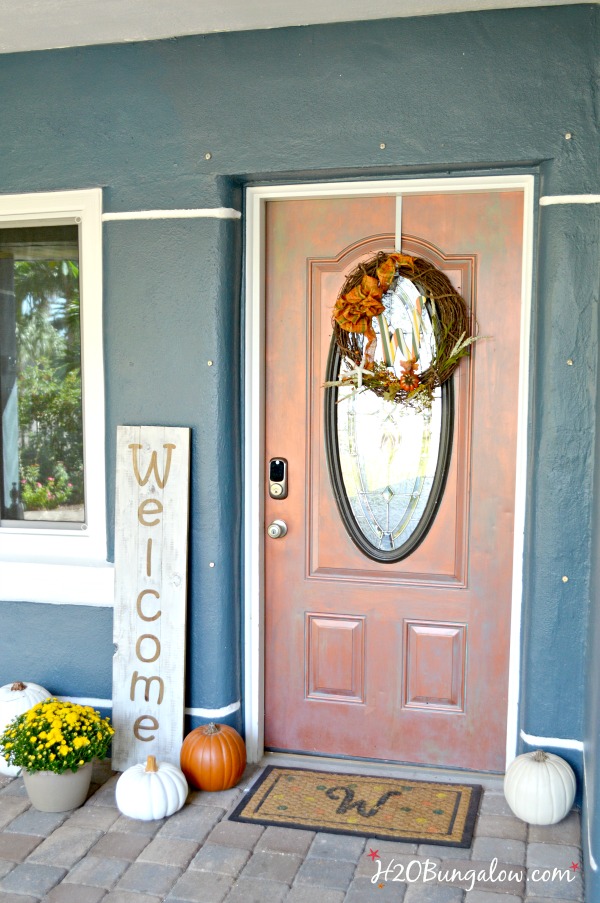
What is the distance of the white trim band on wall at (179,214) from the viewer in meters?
3.14

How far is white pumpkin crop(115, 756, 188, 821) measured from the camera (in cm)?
290

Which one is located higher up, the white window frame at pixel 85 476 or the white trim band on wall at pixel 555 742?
the white window frame at pixel 85 476

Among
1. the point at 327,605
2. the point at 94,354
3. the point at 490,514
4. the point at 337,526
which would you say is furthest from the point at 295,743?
the point at 94,354

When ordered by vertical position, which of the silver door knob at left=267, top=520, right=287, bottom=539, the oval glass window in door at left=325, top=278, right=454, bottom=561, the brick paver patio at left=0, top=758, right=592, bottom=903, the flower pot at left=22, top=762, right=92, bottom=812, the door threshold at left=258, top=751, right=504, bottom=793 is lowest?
the brick paver patio at left=0, top=758, right=592, bottom=903

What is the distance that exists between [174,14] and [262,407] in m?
1.43

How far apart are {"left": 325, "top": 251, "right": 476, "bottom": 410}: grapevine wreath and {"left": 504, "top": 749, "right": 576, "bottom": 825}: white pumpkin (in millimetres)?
1323

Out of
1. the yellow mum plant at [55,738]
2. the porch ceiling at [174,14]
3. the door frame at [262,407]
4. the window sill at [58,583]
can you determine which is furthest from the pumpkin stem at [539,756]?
the porch ceiling at [174,14]

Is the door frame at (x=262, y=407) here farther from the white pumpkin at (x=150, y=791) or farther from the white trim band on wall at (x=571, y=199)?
the white pumpkin at (x=150, y=791)

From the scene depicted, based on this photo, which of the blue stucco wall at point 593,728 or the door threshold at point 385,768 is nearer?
the blue stucco wall at point 593,728

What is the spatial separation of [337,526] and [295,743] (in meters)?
0.91

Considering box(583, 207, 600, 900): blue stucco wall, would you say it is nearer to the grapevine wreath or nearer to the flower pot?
the grapevine wreath

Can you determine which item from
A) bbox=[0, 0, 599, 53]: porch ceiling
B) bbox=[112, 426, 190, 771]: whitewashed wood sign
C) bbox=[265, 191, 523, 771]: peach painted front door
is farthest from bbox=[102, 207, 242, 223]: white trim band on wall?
bbox=[112, 426, 190, 771]: whitewashed wood sign

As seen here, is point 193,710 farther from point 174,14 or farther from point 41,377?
point 174,14

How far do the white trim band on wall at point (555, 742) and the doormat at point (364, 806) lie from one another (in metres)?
0.29
